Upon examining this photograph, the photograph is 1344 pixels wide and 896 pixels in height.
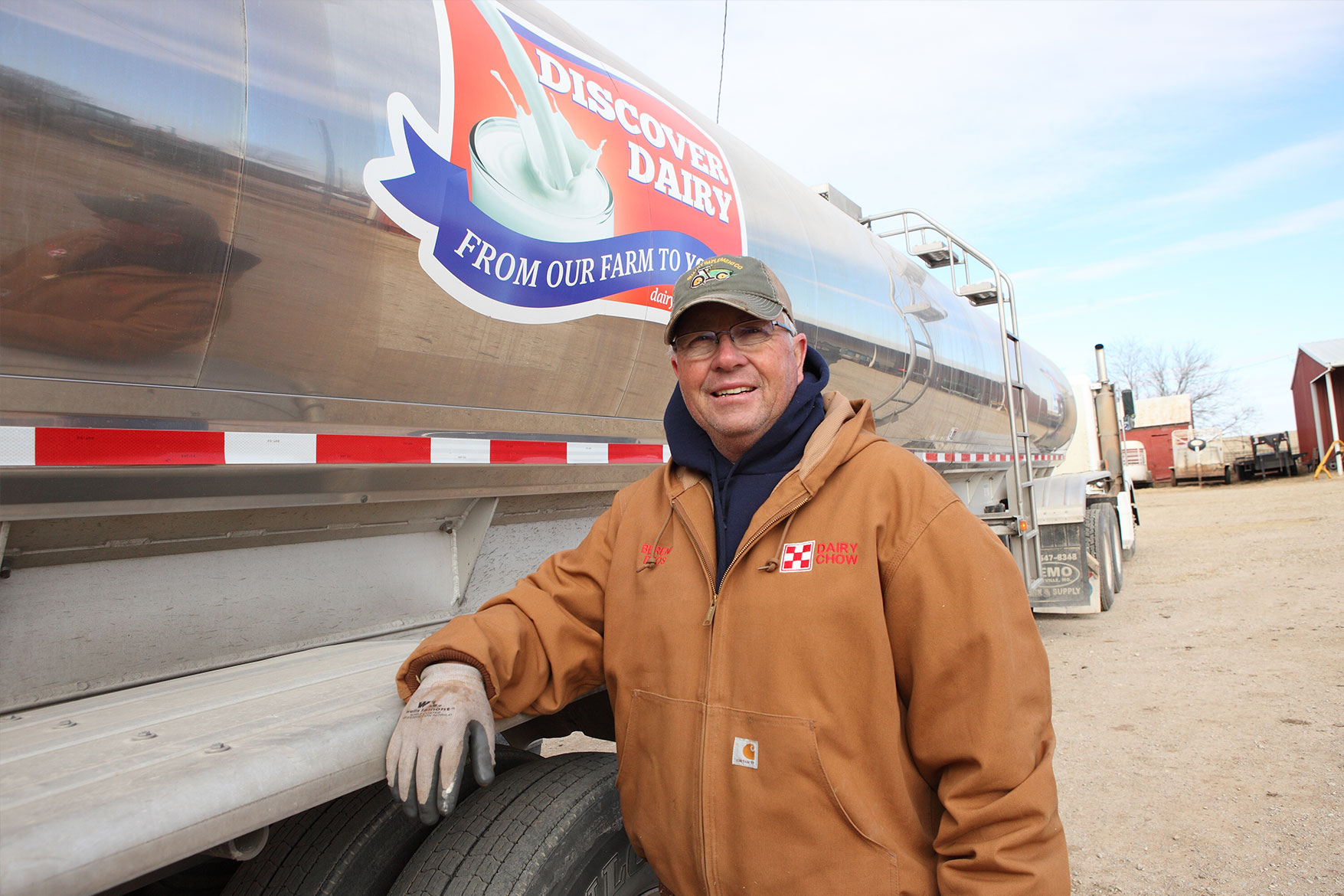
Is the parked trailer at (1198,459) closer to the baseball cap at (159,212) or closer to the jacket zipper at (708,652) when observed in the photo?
the jacket zipper at (708,652)

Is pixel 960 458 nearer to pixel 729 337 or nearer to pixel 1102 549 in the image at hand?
pixel 1102 549

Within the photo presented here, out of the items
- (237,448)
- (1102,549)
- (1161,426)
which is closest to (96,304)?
(237,448)

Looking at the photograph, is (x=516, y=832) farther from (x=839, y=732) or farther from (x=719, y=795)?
(x=839, y=732)

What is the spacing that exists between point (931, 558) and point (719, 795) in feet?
1.90

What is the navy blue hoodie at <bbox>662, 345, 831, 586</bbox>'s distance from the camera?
1752 millimetres

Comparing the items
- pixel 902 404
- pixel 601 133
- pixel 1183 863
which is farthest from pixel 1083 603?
pixel 601 133

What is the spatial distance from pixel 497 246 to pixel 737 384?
30.8 inches

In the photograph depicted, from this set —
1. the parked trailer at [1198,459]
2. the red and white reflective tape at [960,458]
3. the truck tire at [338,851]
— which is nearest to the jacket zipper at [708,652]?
the truck tire at [338,851]

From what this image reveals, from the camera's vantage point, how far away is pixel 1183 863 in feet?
10.4

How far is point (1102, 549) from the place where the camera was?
838cm

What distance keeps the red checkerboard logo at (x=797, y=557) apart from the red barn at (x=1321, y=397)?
104 feet

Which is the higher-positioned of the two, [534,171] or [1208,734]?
[534,171]

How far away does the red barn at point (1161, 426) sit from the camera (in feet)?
95.8

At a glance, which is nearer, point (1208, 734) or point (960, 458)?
point (1208, 734)
